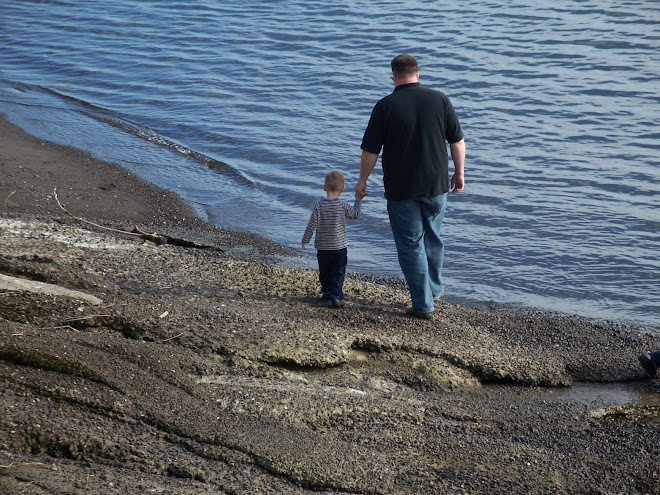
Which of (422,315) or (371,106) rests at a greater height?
(371,106)

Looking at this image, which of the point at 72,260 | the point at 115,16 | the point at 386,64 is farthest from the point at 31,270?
the point at 115,16

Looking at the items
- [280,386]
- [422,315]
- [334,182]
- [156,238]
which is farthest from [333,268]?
[156,238]

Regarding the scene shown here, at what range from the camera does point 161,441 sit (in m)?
3.86

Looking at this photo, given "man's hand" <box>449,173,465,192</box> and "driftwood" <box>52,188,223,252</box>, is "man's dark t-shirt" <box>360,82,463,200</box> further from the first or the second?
"driftwood" <box>52,188,223,252</box>

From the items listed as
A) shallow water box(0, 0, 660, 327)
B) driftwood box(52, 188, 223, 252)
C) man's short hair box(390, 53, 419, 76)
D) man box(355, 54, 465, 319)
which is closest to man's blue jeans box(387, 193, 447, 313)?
man box(355, 54, 465, 319)

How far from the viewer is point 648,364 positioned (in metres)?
5.64

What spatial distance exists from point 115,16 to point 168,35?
3431 mm

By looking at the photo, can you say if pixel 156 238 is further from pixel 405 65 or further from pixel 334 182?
pixel 405 65

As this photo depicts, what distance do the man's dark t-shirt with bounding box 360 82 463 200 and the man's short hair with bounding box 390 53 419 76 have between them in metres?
0.10

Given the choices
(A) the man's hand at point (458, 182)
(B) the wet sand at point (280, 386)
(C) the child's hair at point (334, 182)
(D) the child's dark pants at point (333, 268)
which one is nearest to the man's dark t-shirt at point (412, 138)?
(A) the man's hand at point (458, 182)

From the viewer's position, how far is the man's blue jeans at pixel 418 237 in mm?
5863

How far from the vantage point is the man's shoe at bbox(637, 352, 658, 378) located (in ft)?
18.5

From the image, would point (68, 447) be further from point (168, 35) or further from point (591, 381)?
point (168, 35)

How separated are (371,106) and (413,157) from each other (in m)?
9.03
